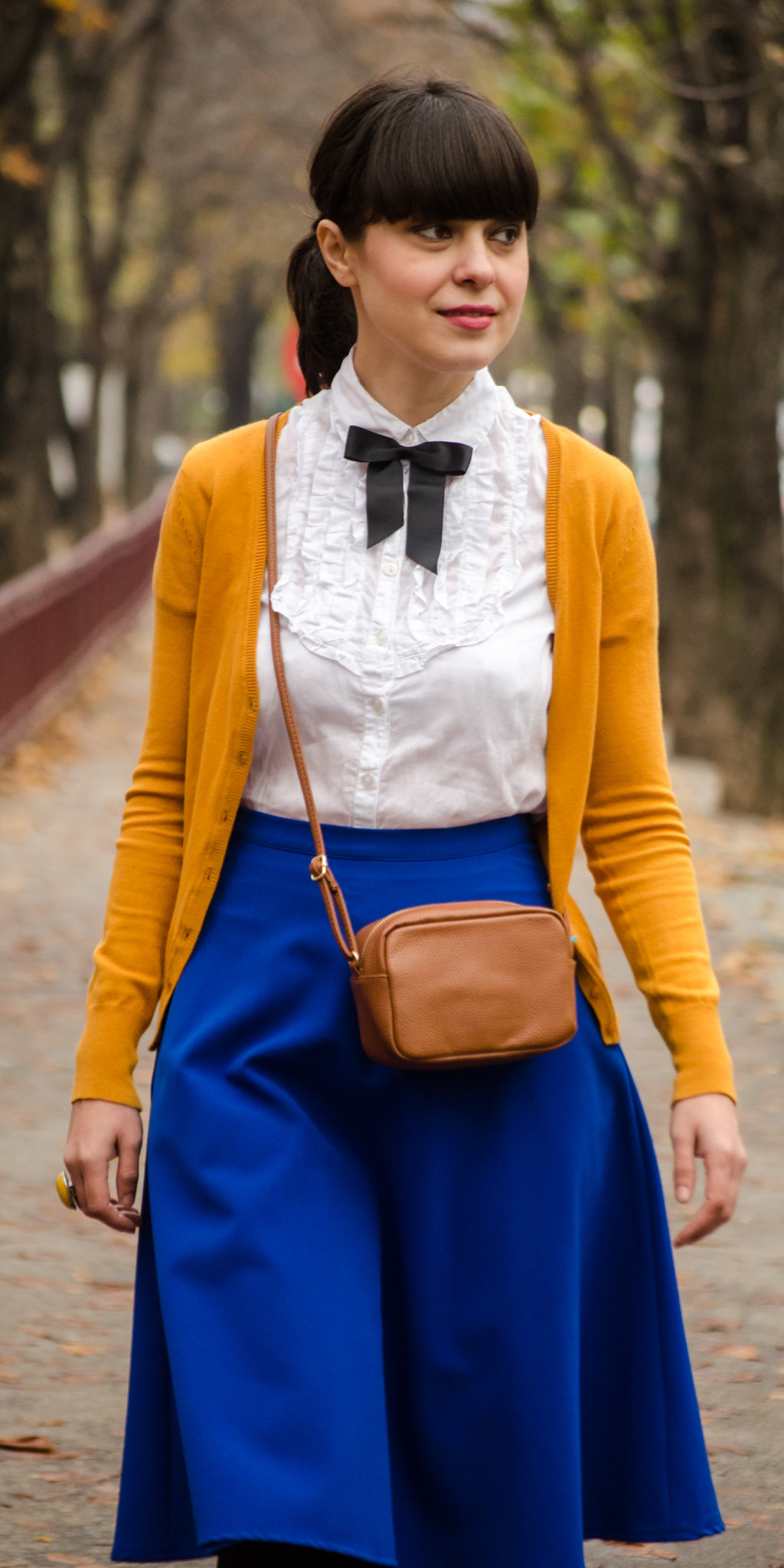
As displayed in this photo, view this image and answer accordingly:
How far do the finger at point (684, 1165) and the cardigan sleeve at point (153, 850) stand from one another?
25.4 inches

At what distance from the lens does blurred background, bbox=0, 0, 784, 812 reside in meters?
12.3

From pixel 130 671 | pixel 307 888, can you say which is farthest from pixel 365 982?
pixel 130 671

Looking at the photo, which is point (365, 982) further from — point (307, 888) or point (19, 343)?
point (19, 343)

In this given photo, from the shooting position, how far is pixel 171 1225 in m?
2.43

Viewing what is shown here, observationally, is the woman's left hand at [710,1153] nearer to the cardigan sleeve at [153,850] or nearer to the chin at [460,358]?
the cardigan sleeve at [153,850]

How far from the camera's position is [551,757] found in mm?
2580

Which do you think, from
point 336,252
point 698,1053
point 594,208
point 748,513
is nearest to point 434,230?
point 336,252

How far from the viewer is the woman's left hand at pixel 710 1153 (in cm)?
255

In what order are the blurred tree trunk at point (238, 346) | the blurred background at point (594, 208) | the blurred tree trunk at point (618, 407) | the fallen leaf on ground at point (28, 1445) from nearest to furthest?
1. the fallen leaf on ground at point (28, 1445)
2. the blurred background at point (594, 208)
3. the blurred tree trunk at point (618, 407)
4. the blurred tree trunk at point (238, 346)

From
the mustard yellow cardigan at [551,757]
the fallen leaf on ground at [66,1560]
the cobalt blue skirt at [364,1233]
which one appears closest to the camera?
the cobalt blue skirt at [364,1233]

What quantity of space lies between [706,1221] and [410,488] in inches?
36.5

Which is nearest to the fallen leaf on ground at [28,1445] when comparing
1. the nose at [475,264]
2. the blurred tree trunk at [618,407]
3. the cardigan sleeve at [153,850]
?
the cardigan sleeve at [153,850]

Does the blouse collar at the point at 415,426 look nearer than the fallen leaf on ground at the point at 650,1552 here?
Yes

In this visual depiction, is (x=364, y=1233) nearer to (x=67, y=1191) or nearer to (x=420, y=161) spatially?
(x=67, y=1191)
